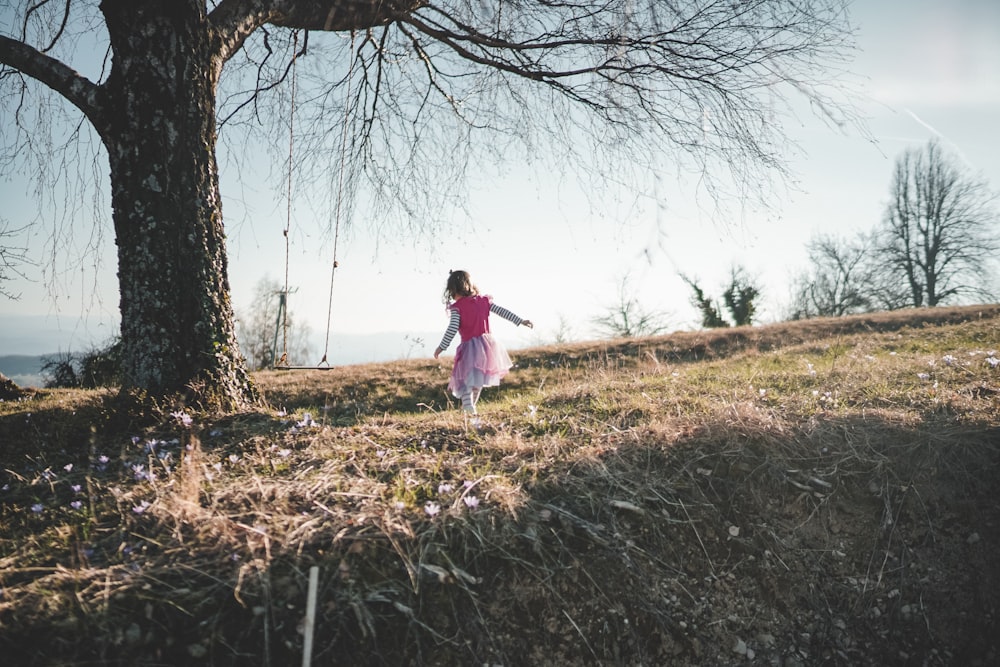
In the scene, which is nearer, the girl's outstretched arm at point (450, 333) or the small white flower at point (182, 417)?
the small white flower at point (182, 417)

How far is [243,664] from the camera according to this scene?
182 centimetres

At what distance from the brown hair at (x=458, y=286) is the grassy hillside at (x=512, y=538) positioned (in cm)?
270

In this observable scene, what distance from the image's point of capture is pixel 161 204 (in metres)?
4.00

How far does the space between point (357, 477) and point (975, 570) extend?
3.36 meters

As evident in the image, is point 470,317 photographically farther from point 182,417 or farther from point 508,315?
point 182,417

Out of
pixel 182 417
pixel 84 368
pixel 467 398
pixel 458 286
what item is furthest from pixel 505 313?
pixel 84 368

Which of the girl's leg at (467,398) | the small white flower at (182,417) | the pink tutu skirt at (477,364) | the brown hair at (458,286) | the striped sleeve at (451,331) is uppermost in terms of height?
the brown hair at (458,286)

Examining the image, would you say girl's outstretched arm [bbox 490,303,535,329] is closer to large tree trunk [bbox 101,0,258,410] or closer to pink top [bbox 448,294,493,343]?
pink top [bbox 448,294,493,343]

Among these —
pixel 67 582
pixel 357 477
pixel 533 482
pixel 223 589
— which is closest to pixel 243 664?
pixel 223 589

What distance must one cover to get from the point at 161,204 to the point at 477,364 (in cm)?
357

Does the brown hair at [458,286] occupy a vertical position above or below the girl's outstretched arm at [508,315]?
above

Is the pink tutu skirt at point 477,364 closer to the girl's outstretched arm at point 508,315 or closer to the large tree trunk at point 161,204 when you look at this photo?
the girl's outstretched arm at point 508,315

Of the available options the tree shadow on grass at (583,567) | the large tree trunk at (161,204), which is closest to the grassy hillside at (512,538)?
the tree shadow on grass at (583,567)

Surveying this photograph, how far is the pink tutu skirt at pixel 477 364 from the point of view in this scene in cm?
621
